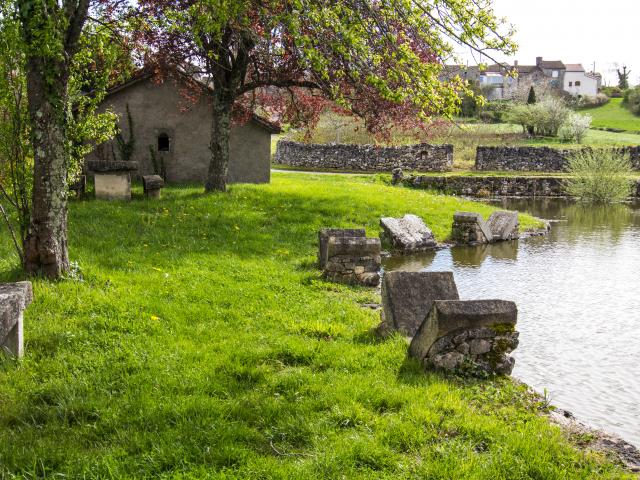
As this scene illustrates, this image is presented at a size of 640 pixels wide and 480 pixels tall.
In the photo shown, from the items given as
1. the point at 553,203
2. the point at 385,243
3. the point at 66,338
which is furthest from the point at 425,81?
the point at 553,203

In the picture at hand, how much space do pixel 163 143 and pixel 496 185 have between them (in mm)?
20449

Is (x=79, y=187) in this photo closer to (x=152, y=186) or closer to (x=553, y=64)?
(x=152, y=186)

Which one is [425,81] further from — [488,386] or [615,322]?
[615,322]

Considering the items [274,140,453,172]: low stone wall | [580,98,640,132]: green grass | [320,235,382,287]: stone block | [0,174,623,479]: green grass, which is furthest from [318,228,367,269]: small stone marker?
[580,98,640,132]: green grass

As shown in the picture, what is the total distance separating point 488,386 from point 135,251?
26.1 ft

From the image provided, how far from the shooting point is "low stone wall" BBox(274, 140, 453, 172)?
40.8 meters

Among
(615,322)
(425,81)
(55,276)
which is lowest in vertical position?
(615,322)

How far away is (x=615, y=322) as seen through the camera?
34.5 ft

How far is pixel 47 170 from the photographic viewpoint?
8.84 meters

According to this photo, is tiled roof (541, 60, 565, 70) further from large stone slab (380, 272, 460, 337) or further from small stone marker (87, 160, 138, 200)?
large stone slab (380, 272, 460, 337)

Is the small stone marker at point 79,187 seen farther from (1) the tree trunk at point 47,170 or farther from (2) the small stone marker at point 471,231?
(2) the small stone marker at point 471,231

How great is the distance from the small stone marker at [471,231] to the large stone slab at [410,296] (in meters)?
10.6

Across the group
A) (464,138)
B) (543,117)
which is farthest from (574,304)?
(543,117)

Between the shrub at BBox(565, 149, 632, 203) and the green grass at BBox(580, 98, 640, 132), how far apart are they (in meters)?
37.2
